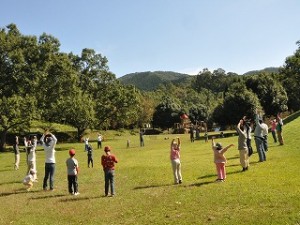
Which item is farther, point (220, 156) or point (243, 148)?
point (243, 148)

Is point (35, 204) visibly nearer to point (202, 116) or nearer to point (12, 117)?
point (12, 117)

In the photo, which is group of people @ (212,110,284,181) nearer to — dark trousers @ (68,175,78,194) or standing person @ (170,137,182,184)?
standing person @ (170,137,182,184)

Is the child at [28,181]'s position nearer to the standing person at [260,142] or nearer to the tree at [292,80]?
the standing person at [260,142]

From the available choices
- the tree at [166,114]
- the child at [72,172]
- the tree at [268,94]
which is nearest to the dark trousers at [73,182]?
the child at [72,172]

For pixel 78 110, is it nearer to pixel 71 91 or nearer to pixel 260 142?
pixel 71 91

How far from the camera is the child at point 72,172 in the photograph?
60.8 ft

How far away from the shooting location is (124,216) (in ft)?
47.2

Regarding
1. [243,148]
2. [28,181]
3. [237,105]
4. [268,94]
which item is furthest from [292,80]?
[28,181]

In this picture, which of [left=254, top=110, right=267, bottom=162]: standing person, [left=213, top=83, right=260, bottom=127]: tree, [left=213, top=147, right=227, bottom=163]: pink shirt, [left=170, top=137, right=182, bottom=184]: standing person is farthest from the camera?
[left=213, top=83, right=260, bottom=127]: tree

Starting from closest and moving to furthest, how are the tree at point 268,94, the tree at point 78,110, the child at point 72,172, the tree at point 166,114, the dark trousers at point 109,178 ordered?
the dark trousers at point 109,178, the child at point 72,172, the tree at point 78,110, the tree at point 268,94, the tree at point 166,114

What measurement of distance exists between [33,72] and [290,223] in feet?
163

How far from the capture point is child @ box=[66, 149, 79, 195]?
1853 centimetres

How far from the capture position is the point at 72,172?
60.8ft

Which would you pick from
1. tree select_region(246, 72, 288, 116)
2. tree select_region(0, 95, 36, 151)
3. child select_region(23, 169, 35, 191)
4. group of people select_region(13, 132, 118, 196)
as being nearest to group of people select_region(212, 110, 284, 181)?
group of people select_region(13, 132, 118, 196)
